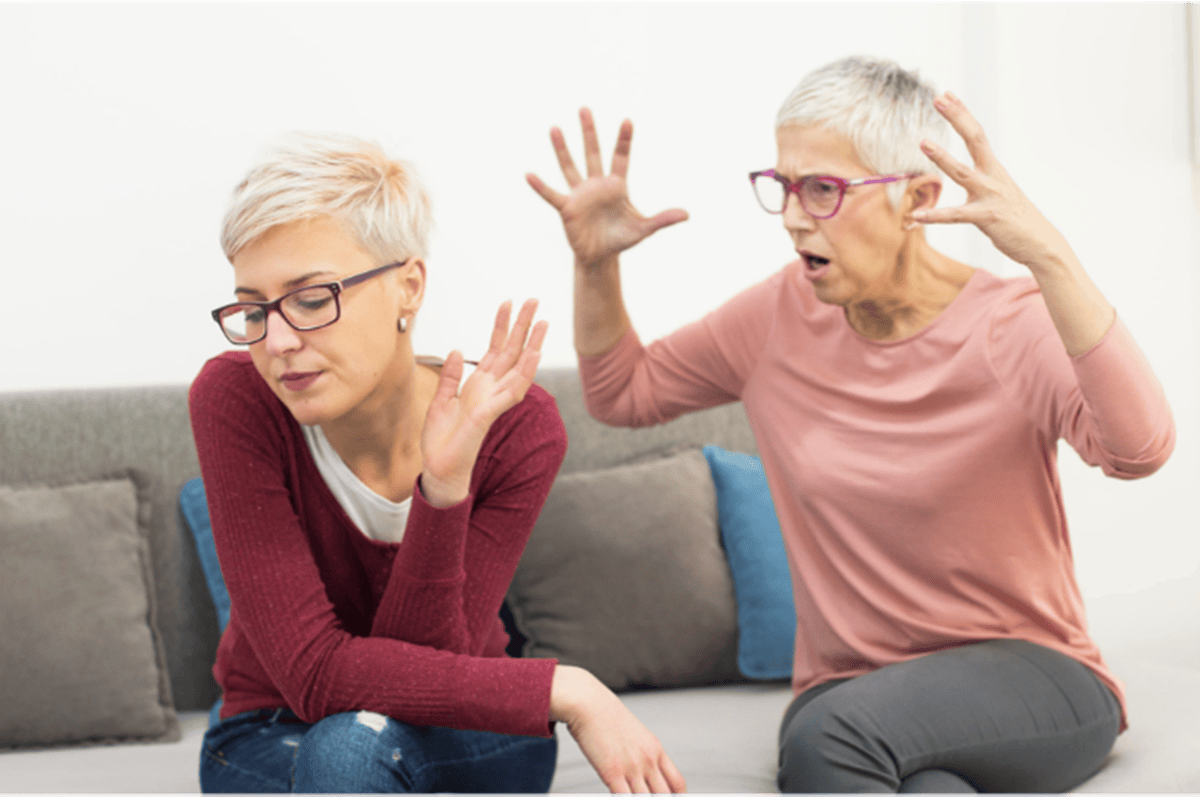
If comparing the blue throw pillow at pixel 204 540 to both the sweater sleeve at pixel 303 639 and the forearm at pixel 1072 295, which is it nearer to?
the sweater sleeve at pixel 303 639

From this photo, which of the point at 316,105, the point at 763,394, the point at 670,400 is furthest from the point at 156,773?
the point at 316,105

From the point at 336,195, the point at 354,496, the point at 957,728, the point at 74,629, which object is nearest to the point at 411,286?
the point at 336,195

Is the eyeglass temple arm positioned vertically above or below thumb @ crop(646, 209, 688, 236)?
above

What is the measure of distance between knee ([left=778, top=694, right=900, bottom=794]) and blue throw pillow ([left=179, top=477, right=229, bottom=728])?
3.93 ft

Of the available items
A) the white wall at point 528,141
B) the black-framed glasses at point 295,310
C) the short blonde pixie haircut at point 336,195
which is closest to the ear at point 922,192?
the short blonde pixie haircut at point 336,195

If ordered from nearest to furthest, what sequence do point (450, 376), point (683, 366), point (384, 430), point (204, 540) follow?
1. point (450, 376)
2. point (384, 430)
3. point (683, 366)
4. point (204, 540)

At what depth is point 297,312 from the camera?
125 centimetres

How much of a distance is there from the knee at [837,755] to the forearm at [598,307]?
0.67 metres

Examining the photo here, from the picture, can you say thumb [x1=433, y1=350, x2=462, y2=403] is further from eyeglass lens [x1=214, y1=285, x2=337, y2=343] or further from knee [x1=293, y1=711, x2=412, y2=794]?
knee [x1=293, y1=711, x2=412, y2=794]

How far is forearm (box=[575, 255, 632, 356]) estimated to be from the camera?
1.68 metres

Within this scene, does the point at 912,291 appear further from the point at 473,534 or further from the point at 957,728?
the point at 473,534

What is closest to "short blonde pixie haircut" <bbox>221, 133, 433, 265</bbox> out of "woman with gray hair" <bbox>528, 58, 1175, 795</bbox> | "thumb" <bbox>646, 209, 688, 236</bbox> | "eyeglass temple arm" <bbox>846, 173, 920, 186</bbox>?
"woman with gray hair" <bbox>528, 58, 1175, 795</bbox>

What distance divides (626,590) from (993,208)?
1193 mm

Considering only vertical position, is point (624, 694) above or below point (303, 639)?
below
